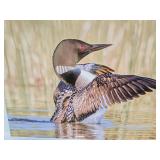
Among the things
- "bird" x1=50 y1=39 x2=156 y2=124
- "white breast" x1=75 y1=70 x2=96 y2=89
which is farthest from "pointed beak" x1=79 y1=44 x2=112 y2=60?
"white breast" x1=75 y1=70 x2=96 y2=89

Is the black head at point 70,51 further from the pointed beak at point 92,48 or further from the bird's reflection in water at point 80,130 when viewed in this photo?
the bird's reflection in water at point 80,130

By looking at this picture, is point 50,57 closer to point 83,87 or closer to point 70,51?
point 70,51

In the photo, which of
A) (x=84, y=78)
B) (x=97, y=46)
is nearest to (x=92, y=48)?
(x=97, y=46)

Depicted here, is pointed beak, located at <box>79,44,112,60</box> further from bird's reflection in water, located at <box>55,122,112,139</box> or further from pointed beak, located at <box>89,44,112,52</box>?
bird's reflection in water, located at <box>55,122,112,139</box>

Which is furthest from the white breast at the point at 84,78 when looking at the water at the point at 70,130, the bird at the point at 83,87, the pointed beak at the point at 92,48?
the water at the point at 70,130

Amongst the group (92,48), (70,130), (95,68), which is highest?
(92,48)
